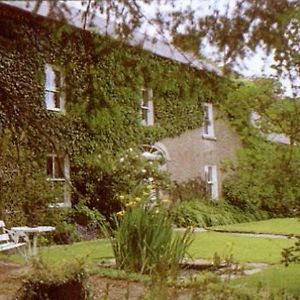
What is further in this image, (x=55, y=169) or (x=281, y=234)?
(x=281, y=234)

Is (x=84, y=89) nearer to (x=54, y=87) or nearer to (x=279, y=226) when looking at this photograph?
(x=54, y=87)

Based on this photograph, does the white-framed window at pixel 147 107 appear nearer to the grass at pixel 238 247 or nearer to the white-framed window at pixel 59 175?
the white-framed window at pixel 59 175

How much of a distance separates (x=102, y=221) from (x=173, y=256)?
0.30m

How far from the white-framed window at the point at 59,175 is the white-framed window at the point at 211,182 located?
54 centimetres

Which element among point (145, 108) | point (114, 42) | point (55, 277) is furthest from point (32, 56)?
point (55, 277)

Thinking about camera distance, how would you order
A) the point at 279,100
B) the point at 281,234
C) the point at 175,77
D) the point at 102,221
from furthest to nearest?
1. the point at 102,221
2. the point at 281,234
3. the point at 279,100
4. the point at 175,77

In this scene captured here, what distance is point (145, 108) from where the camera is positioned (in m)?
1.84

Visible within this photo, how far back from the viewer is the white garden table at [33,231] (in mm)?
1696

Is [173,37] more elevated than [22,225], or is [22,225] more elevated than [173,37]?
[173,37]

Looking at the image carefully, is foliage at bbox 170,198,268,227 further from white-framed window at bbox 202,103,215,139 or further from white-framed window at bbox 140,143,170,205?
white-framed window at bbox 202,103,215,139

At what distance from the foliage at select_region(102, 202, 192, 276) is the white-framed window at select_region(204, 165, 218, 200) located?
6.6 inches

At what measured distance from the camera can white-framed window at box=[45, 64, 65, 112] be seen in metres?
1.63

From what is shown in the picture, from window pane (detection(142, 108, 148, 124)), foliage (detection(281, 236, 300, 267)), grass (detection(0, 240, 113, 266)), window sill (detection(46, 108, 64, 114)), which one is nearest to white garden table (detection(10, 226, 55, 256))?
grass (detection(0, 240, 113, 266))

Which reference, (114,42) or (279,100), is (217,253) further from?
(114,42)
